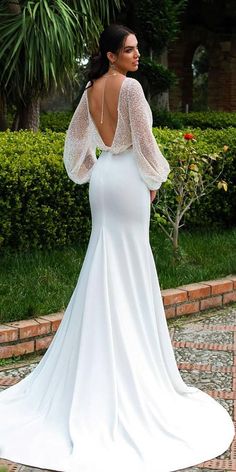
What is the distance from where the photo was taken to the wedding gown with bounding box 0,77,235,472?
3.25m

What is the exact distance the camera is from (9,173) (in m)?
5.73

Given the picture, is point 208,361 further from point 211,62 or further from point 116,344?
point 211,62

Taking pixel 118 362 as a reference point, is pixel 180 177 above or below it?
above

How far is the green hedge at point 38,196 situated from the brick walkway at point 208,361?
1.34 metres

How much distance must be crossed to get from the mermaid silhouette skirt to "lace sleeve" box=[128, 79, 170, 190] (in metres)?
0.06

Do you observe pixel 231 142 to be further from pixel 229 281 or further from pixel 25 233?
pixel 25 233

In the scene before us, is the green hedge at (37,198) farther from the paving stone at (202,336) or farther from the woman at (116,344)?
the woman at (116,344)

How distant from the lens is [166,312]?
18.2ft

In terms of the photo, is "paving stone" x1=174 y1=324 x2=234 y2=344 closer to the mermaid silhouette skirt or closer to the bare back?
the mermaid silhouette skirt

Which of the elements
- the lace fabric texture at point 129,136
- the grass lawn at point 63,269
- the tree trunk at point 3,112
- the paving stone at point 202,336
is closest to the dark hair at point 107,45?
the lace fabric texture at point 129,136

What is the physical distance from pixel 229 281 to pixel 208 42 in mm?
11413

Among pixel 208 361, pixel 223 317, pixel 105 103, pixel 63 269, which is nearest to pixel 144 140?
pixel 105 103

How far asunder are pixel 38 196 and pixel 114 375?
2.83 meters

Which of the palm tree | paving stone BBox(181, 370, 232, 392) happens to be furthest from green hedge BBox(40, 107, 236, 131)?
paving stone BBox(181, 370, 232, 392)
